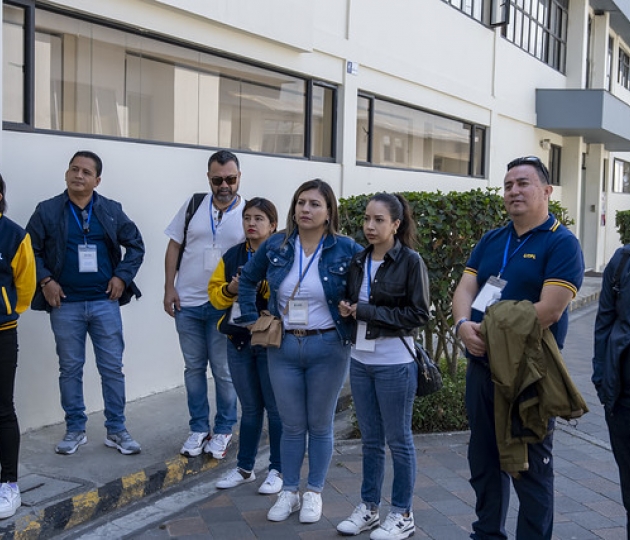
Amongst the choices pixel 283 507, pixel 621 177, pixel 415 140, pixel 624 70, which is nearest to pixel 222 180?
pixel 283 507

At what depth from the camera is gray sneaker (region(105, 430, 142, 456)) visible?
516cm

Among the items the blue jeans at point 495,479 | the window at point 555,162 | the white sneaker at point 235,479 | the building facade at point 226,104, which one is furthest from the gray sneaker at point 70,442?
the window at point 555,162

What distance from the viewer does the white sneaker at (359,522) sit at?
4.14 m

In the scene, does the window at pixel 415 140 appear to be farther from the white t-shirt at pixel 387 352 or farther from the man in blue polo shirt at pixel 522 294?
the man in blue polo shirt at pixel 522 294

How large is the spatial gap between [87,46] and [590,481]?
490 cm

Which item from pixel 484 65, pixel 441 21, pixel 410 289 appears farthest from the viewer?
pixel 484 65

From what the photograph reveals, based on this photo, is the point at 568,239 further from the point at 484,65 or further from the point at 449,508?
the point at 484,65

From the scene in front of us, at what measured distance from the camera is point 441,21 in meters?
11.8

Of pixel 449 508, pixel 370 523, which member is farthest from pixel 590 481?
pixel 370 523

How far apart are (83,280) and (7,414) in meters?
1.11

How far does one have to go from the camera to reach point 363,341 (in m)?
4.06

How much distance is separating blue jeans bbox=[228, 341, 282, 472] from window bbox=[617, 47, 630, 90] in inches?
870

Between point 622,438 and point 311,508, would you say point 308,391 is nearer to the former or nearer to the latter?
point 311,508

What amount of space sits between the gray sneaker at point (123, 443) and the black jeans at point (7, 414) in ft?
3.30
